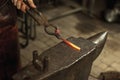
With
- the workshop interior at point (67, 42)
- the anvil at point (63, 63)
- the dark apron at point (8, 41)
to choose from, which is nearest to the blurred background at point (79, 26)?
the workshop interior at point (67, 42)

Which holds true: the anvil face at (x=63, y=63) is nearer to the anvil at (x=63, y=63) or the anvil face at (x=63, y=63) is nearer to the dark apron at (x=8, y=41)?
the anvil at (x=63, y=63)

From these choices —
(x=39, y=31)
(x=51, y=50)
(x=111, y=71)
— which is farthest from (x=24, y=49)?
(x=51, y=50)

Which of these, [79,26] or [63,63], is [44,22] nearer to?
[63,63]

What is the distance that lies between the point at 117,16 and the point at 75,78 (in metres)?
2.26

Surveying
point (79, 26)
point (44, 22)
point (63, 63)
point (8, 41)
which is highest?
point (44, 22)

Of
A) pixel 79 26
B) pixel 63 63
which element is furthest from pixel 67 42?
pixel 79 26

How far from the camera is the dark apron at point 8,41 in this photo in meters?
1.68

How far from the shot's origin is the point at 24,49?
9.50 ft

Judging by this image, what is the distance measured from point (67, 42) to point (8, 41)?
1.82 ft

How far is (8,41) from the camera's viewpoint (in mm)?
1819

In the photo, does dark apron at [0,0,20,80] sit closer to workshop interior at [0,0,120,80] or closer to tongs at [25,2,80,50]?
workshop interior at [0,0,120,80]

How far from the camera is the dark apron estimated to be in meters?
1.68

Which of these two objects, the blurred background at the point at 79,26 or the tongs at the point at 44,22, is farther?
the blurred background at the point at 79,26

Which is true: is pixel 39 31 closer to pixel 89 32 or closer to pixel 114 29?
pixel 89 32
